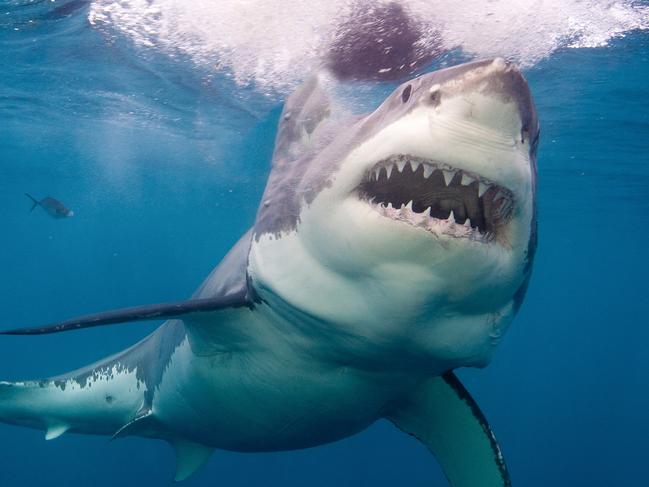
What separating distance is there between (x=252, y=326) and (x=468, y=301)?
1656 millimetres

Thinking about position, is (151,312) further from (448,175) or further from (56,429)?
(56,429)

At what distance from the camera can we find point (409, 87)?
2.45 m

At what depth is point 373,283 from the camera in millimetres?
2609

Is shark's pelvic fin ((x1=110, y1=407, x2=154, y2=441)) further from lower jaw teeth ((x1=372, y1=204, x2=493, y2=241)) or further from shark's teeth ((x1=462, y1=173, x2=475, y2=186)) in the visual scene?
shark's teeth ((x1=462, y1=173, x2=475, y2=186))

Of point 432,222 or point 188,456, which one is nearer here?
point 432,222

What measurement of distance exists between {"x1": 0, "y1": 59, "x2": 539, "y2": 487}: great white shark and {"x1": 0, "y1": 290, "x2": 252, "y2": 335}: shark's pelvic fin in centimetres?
1

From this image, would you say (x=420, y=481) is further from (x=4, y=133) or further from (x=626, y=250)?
(x=626, y=250)

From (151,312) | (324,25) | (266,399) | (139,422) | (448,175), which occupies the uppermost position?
(448,175)

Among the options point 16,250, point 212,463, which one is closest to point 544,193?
point 212,463

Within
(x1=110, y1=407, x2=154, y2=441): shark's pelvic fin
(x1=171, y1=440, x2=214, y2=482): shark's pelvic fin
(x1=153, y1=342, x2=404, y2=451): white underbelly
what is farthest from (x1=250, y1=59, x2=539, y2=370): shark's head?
(x1=171, y1=440, x2=214, y2=482): shark's pelvic fin

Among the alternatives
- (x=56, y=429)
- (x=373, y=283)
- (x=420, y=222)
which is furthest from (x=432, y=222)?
(x=56, y=429)

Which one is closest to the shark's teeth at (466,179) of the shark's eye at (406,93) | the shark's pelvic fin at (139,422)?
the shark's eye at (406,93)

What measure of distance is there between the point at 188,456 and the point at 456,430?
11.5ft

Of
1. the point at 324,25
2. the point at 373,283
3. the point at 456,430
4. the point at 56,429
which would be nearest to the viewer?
the point at 373,283
